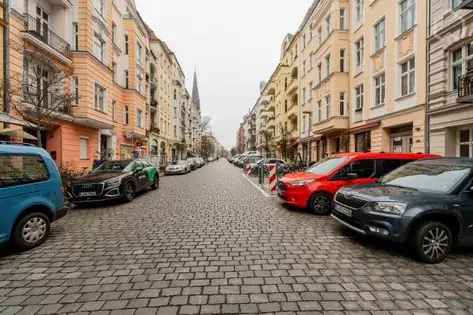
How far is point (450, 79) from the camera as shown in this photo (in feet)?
36.8

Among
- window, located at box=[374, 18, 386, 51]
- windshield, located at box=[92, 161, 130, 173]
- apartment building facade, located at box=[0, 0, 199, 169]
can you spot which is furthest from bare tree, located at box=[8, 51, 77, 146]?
window, located at box=[374, 18, 386, 51]

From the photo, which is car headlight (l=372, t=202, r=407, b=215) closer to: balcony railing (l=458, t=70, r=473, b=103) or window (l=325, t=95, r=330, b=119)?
balcony railing (l=458, t=70, r=473, b=103)

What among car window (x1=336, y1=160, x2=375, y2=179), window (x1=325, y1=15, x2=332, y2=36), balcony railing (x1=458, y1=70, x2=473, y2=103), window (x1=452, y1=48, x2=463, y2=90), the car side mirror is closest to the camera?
the car side mirror

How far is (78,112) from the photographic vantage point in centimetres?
1485

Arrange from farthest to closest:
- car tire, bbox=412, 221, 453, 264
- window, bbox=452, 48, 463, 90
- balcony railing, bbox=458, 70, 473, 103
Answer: window, bbox=452, 48, 463, 90 < balcony railing, bbox=458, 70, 473, 103 < car tire, bbox=412, 221, 453, 264

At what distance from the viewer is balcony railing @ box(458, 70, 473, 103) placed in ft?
30.9

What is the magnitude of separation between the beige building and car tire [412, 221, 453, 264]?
27.3 feet

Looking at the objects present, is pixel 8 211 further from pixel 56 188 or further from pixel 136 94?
pixel 136 94

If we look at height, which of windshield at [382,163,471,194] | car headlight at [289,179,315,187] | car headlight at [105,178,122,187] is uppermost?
windshield at [382,163,471,194]

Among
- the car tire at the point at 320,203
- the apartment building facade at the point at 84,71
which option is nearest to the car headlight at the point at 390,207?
the car tire at the point at 320,203

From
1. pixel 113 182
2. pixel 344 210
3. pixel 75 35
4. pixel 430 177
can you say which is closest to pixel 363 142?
pixel 430 177

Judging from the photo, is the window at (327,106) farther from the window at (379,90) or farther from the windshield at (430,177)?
the windshield at (430,177)

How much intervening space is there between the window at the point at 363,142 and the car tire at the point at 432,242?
14.1 m

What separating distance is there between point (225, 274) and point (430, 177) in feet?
14.0
